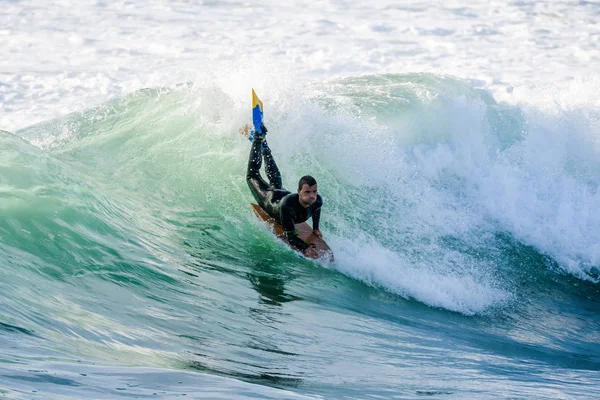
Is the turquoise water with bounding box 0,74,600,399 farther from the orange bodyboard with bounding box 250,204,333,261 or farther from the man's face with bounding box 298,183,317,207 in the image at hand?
the man's face with bounding box 298,183,317,207

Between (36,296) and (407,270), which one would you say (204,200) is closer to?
(407,270)

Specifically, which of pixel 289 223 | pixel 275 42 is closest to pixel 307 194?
pixel 289 223

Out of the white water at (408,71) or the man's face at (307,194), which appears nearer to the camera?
the man's face at (307,194)

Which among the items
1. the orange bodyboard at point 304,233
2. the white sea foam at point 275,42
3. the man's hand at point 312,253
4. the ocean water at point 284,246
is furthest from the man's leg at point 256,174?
the white sea foam at point 275,42

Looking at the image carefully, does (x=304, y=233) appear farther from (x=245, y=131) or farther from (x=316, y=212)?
(x=245, y=131)

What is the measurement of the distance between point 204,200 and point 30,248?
3626 mm

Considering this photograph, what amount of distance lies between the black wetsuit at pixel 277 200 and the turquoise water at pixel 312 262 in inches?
13.0

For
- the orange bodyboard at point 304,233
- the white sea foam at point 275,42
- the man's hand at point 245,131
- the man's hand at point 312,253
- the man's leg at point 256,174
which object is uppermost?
the white sea foam at point 275,42

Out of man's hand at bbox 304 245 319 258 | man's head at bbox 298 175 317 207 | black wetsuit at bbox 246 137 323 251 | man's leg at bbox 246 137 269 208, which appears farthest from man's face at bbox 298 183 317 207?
man's leg at bbox 246 137 269 208

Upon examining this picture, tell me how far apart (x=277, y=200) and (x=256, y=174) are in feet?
2.30

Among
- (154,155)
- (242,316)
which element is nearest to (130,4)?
(154,155)

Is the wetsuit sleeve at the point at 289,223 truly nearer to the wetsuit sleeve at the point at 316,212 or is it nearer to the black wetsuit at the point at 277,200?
the black wetsuit at the point at 277,200

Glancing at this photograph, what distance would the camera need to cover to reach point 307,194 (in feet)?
27.4

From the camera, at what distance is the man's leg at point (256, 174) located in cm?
952
